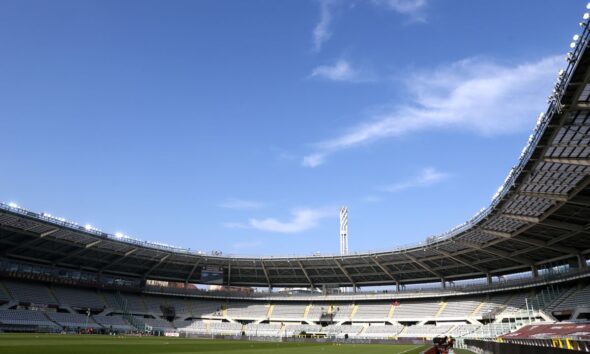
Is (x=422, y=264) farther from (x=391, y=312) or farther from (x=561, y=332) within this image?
(x=561, y=332)

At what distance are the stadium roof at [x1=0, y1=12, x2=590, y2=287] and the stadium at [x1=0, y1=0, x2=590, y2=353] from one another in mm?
176

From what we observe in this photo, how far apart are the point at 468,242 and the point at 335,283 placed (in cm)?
3545

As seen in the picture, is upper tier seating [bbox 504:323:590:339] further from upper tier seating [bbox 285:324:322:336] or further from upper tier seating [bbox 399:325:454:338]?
upper tier seating [bbox 285:324:322:336]

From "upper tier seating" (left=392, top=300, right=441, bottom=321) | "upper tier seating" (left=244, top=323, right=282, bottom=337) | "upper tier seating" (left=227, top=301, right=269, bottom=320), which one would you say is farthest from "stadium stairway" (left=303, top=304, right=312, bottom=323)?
"upper tier seating" (left=392, top=300, right=441, bottom=321)

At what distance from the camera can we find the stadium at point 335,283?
4325cm

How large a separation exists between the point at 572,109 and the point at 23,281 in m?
74.6

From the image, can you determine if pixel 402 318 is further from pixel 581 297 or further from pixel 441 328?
pixel 581 297

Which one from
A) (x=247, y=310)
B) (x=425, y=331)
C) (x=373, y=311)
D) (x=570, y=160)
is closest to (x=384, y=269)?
(x=373, y=311)

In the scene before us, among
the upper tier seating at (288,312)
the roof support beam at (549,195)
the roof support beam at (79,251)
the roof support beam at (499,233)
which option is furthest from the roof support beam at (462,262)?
the roof support beam at (79,251)

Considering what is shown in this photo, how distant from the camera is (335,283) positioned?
8962 centimetres

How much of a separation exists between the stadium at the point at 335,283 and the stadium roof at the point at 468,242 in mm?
176

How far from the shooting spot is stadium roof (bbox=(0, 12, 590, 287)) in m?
30.5

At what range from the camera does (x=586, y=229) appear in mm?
45812

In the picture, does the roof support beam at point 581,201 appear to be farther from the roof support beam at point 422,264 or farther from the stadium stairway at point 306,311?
the stadium stairway at point 306,311
